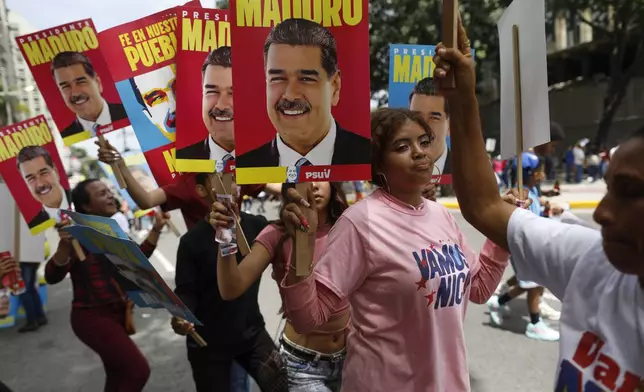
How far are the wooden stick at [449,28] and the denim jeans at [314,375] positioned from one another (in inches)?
57.7

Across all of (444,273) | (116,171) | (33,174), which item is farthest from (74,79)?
(444,273)

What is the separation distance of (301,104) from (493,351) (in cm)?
373

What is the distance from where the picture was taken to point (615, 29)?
21.9 metres

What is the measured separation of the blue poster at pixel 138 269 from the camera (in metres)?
2.21

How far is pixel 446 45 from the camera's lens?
1234 millimetres

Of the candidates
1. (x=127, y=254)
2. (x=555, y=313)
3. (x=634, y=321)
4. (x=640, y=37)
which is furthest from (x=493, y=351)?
(x=640, y=37)

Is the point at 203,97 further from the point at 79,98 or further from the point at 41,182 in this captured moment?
the point at 41,182

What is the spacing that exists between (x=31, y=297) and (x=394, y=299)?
5.82 m

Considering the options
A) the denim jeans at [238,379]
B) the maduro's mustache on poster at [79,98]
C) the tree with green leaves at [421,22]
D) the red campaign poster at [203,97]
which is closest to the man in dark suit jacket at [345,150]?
the red campaign poster at [203,97]

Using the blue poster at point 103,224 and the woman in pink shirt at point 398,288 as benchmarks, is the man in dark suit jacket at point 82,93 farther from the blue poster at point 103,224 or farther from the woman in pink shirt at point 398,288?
the woman in pink shirt at point 398,288

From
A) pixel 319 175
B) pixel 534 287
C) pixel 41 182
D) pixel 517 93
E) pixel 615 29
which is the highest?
pixel 615 29

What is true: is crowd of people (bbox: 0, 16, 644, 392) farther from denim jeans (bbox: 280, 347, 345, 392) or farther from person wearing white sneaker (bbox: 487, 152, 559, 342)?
person wearing white sneaker (bbox: 487, 152, 559, 342)

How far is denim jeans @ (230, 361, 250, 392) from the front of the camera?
9.40 feet

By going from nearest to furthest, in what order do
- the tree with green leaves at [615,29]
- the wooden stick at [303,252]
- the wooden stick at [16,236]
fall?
the wooden stick at [303,252]
the wooden stick at [16,236]
the tree with green leaves at [615,29]
